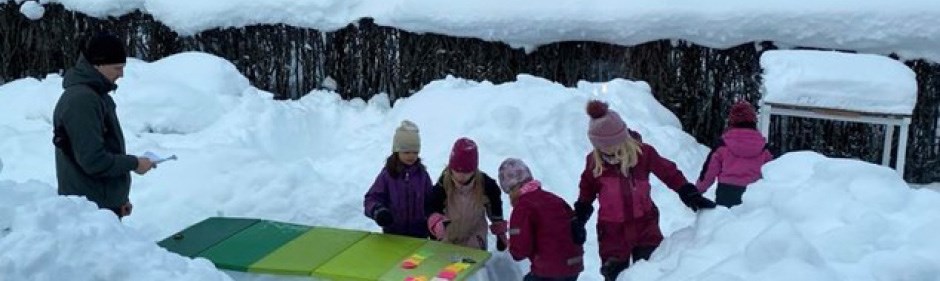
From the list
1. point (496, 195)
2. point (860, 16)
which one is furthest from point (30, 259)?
point (860, 16)

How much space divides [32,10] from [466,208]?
263 inches

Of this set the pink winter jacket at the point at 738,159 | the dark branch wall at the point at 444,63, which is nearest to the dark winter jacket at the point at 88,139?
the pink winter jacket at the point at 738,159

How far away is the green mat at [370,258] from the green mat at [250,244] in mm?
358

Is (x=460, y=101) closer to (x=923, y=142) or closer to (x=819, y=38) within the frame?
(x=819, y=38)

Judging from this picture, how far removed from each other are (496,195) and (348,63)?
458 centimetres

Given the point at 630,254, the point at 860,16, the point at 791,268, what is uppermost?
the point at 860,16

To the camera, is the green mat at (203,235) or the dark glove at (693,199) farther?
the green mat at (203,235)

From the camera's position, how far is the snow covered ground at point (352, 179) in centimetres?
326

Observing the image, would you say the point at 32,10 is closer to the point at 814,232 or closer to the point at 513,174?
the point at 513,174

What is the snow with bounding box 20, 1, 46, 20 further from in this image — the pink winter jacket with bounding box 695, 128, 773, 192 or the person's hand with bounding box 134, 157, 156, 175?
the pink winter jacket with bounding box 695, 128, 773, 192

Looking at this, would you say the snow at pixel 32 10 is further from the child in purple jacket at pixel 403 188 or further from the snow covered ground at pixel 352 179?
the child in purple jacket at pixel 403 188

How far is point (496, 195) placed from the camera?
5.29m

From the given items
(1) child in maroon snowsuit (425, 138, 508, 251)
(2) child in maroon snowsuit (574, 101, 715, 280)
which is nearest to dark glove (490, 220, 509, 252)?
(1) child in maroon snowsuit (425, 138, 508, 251)

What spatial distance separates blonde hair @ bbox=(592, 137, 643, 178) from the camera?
16.3 ft
